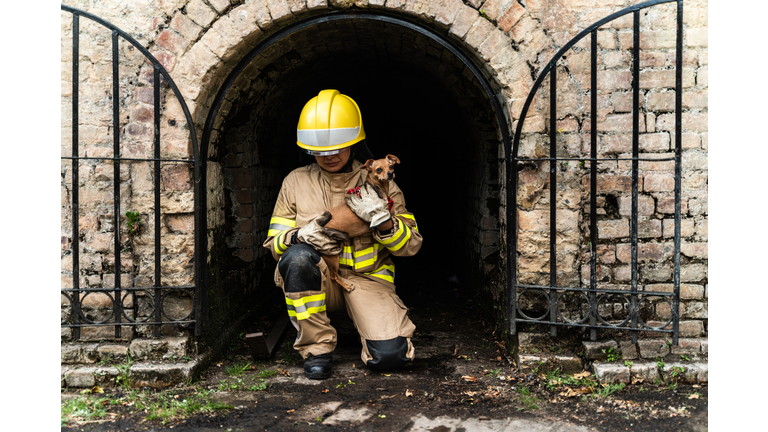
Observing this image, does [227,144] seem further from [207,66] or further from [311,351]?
[311,351]

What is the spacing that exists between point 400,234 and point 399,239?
37mm

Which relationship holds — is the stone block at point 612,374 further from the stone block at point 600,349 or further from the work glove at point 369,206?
the work glove at point 369,206

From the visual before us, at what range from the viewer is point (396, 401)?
3166mm

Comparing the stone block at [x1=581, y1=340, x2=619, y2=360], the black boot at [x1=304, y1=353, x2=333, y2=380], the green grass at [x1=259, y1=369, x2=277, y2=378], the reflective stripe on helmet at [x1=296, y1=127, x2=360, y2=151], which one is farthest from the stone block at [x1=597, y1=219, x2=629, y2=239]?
the green grass at [x1=259, y1=369, x2=277, y2=378]

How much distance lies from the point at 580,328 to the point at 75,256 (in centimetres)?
342

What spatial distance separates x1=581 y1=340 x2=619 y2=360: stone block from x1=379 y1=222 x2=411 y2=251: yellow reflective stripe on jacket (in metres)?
1.41

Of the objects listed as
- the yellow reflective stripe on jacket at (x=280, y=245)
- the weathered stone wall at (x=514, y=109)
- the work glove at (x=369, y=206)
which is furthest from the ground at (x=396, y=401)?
the work glove at (x=369, y=206)

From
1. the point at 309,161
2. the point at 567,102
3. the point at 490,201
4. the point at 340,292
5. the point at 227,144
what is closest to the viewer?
the point at 567,102

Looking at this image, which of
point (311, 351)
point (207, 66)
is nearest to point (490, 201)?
point (311, 351)

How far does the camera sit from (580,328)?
3.59 metres

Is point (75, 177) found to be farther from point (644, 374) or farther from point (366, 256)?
point (644, 374)

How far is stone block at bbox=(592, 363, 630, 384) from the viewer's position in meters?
3.30

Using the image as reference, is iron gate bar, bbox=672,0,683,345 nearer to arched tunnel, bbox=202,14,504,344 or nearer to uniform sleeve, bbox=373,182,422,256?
arched tunnel, bbox=202,14,504,344

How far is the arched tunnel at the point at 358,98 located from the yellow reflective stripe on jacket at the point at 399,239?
910 millimetres
